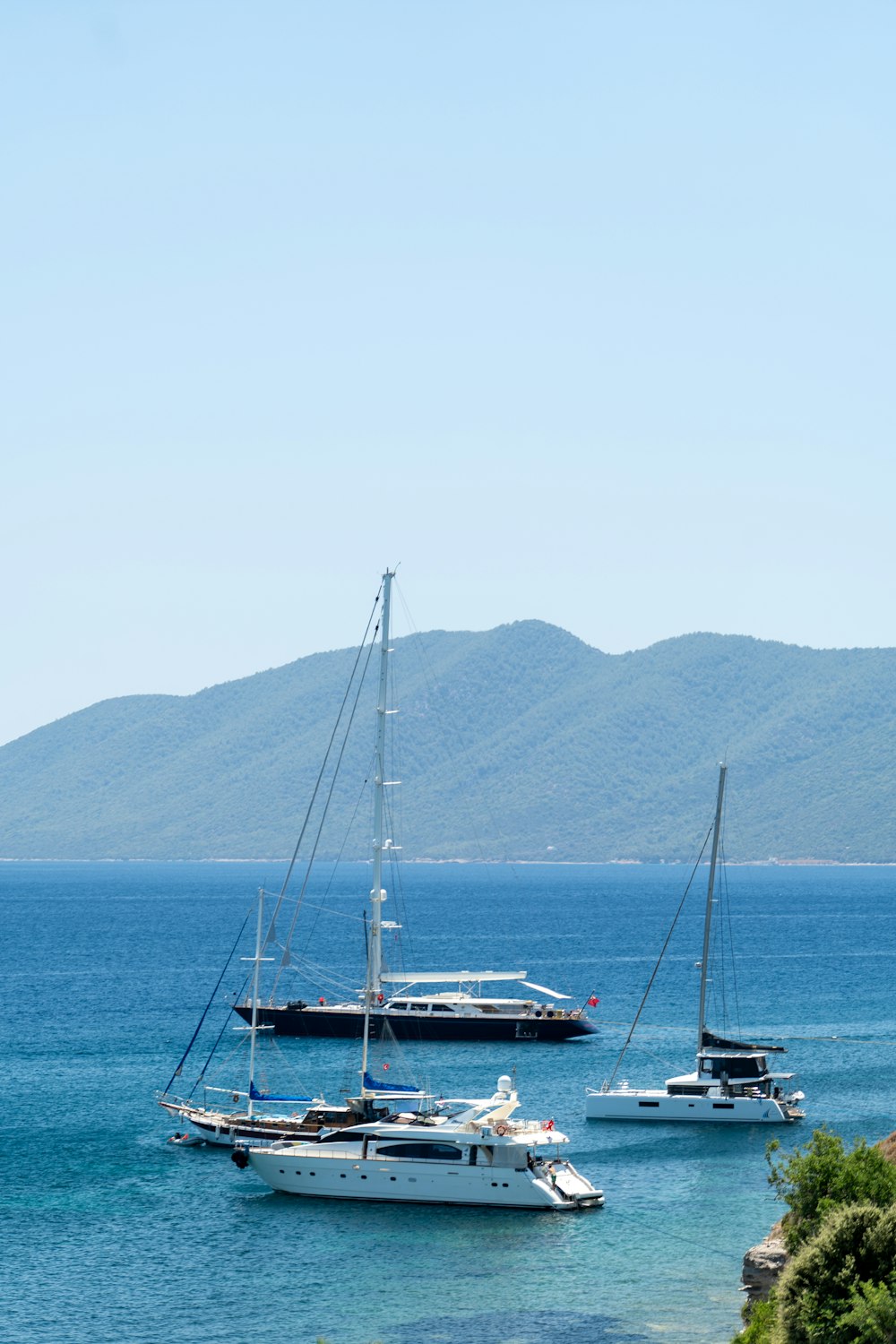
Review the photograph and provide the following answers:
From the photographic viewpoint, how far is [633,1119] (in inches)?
2670

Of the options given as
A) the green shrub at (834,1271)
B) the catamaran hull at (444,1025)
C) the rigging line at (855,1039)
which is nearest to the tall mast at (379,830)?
the catamaran hull at (444,1025)

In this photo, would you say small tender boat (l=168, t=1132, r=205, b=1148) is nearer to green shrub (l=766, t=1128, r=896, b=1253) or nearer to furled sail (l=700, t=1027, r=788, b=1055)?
furled sail (l=700, t=1027, r=788, b=1055)

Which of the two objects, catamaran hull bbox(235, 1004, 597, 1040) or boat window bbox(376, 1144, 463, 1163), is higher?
catamaran hull bbox(235, 1004, 597, 1040)

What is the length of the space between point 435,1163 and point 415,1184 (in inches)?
37.4

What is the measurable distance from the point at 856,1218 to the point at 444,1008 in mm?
61438

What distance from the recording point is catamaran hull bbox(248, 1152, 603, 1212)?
175 ft

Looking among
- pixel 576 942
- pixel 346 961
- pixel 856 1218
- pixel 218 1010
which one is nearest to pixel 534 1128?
pixel 856 1218

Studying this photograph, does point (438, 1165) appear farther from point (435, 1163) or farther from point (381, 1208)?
point (381, 1208)

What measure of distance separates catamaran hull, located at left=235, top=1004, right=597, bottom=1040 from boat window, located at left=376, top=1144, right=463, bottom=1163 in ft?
122

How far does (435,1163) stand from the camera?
5394 centimetres

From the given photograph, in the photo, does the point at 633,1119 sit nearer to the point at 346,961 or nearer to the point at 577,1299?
the point at 577,1299

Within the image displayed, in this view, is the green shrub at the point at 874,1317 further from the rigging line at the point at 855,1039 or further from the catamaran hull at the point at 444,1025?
the catamaran hull at the point at 444,1025

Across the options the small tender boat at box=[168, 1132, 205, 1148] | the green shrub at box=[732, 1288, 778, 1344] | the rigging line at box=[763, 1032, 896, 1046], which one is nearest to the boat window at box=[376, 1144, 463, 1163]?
the small tender boat at box=[168, 1132, 205, 1148]

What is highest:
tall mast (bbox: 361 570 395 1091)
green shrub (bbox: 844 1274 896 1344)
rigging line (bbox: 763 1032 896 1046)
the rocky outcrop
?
tall mast (bbox: 361 570 395 1091)
